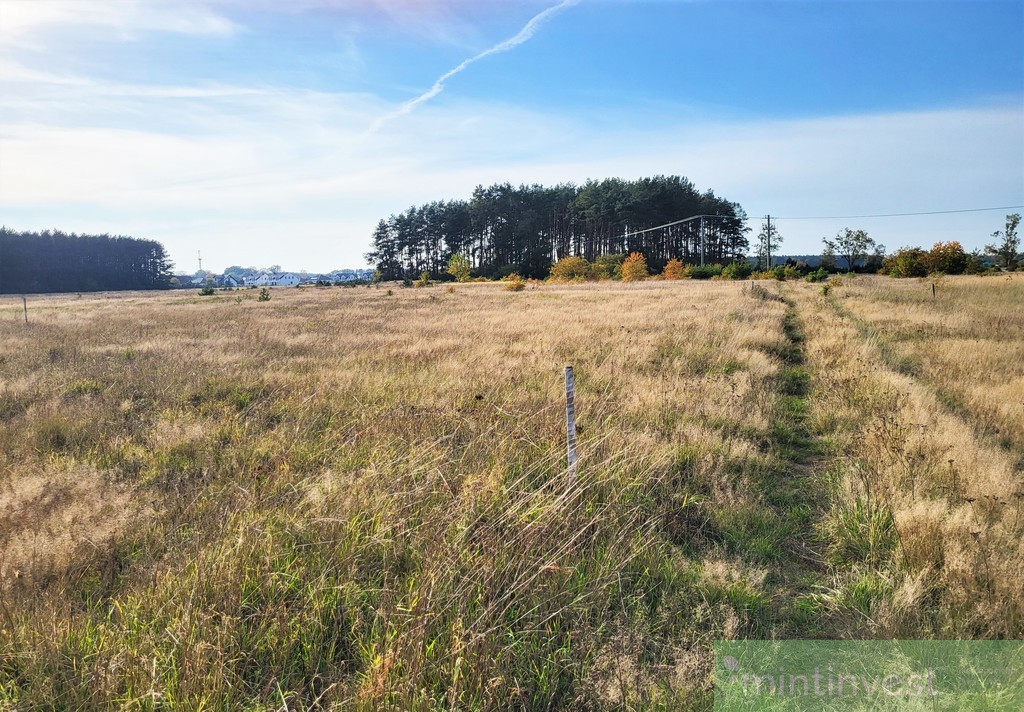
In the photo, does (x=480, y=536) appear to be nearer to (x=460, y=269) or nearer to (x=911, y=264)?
(x=911, y=264)

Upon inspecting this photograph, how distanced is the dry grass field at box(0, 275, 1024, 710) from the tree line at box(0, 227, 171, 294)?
103653mm

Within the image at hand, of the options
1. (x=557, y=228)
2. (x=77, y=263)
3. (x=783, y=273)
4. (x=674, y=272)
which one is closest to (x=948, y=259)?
(x=783, y=273)

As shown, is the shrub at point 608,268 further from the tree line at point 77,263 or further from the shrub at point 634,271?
the tree line at point 77,263

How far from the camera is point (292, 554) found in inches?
144

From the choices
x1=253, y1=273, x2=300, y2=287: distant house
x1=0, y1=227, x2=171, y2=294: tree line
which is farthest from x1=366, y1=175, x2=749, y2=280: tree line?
x1=253, y1=273, x2=300, y2=287: distant house

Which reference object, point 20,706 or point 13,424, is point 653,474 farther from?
point 13,424

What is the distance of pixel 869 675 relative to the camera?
→ 284cm

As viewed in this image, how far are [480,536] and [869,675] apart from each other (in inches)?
88.1

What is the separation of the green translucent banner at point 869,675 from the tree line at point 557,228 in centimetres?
7818

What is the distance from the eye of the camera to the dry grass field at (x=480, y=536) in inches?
110

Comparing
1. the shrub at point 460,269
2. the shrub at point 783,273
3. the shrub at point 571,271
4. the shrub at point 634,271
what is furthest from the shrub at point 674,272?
the shrub at point 460,269

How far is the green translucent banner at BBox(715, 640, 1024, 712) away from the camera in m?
2.65

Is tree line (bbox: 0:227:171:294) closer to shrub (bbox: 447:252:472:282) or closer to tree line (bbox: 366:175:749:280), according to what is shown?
tree line (bbox: 366:175:749:280)

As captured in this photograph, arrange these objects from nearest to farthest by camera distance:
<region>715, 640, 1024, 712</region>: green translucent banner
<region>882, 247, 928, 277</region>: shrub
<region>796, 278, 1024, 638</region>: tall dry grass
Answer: <region>715, 640, 1024, 712</region>: green translucent banner → <region>796, 278, 1024, 638</region>: tall dry grass → <region>882, 247, 928, 277</region>: shrub
